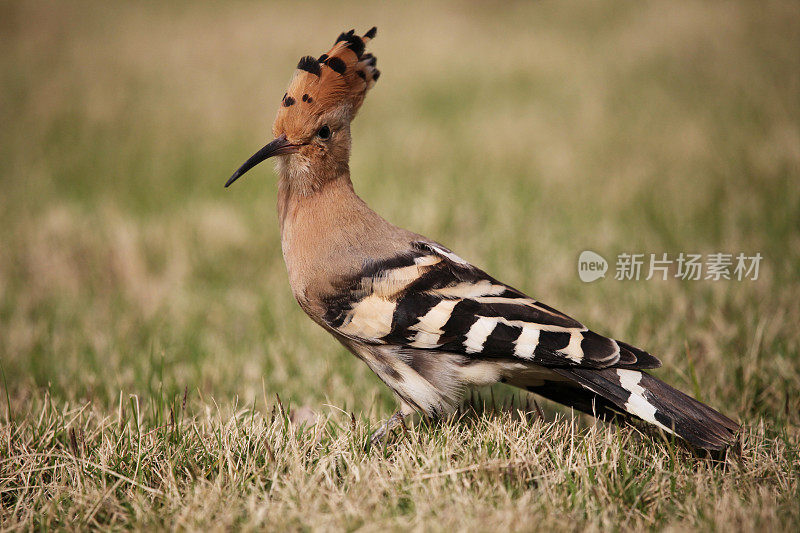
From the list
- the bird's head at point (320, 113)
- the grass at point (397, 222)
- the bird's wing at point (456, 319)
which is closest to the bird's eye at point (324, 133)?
the bird's head at point (320, 113)

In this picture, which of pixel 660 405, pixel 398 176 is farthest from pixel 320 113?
pixel 398 176

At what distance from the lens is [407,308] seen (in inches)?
98.2

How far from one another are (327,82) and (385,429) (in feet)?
4.09

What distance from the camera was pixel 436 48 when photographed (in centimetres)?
915

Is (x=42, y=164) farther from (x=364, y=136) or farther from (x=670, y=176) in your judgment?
(x=670, y=176)

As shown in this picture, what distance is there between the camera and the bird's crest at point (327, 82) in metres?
2.52

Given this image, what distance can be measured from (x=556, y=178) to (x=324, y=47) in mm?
4061

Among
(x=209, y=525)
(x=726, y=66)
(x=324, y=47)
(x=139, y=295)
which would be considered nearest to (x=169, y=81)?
(x=324, y=47)

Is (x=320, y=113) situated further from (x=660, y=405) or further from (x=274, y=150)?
(x=660, y=405)

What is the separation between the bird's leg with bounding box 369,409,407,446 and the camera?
253 cm

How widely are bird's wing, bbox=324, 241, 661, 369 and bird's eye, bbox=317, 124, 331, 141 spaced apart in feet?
1.61

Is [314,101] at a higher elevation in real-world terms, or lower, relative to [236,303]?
higher

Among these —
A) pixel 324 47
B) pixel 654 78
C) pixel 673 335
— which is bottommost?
pixel 673 335

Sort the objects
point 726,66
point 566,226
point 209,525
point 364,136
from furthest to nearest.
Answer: point 726,66
point 364,136
point 566,226
point 209,525
